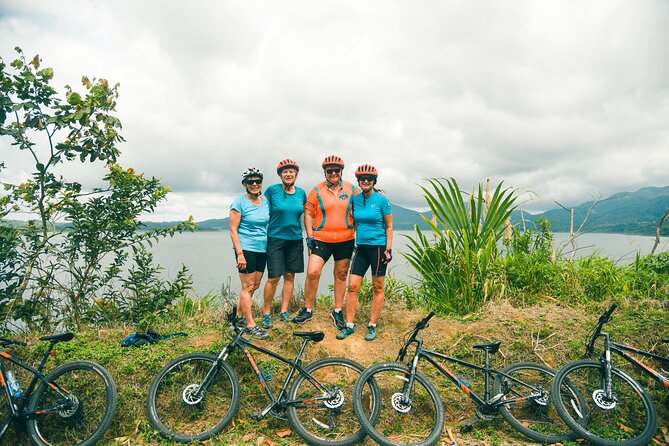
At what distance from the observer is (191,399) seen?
11.8ft

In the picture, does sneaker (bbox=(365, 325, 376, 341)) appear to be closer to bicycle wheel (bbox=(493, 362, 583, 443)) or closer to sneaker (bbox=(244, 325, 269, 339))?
sneaker (bbox=(244, 325, 269, 339))

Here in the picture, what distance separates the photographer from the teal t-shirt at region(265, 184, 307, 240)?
15.3 feet

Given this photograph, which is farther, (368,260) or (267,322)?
(267,322)

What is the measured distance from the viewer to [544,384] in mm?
4035

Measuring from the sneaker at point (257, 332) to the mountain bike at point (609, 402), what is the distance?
3280 mm

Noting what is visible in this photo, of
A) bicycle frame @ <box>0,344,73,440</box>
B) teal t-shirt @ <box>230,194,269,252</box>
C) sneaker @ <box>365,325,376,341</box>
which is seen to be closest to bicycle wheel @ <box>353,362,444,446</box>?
sneaker @ <box>365,325,376,341</box>

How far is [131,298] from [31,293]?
126 cm

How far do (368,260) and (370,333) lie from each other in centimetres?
97

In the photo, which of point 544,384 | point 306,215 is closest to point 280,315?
point 306,215

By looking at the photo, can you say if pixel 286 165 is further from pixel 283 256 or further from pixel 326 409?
pixel 326 409

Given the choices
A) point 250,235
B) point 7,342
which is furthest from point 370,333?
point 7,342

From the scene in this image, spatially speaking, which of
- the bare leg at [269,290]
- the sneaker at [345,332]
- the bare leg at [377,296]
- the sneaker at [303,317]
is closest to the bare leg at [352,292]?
the sneaker at [345,332]

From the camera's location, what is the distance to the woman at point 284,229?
4664 millimetres

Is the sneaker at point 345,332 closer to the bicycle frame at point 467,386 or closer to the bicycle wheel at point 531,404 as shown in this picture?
the bicycle frame at point 467,386
